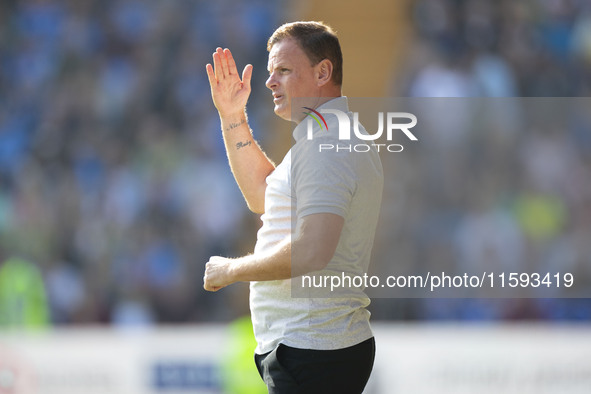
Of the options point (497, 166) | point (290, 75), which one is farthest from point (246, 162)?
point (497, 166)

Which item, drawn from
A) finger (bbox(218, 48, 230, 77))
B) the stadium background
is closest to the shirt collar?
finger (bbox(218, 48, 230, 77))

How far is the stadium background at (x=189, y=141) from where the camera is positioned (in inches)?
345

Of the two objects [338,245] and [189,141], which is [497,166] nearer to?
[189,141]

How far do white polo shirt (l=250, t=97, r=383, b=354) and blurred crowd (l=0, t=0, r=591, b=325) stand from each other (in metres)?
5.02

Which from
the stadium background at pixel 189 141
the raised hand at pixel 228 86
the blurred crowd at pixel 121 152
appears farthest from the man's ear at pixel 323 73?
the blurred crowd at pixel 121 152

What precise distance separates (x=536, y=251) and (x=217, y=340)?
3065 mm

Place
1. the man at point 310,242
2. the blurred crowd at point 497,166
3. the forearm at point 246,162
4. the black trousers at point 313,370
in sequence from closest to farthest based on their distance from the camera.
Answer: the man at point 310,242, the black trousers at point 313,370, the forearm at point 246,162, the blurred crowd at point 497,166

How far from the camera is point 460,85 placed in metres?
9.52

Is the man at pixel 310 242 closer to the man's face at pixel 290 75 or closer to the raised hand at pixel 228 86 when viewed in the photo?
the man's face at pixel 290 75

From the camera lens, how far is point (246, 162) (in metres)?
3.33

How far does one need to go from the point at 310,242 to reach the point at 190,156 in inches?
297

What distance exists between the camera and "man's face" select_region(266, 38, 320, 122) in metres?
2.92

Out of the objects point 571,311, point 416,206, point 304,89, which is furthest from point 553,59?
point 304,89

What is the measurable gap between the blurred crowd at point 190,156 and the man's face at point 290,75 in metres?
5.05
